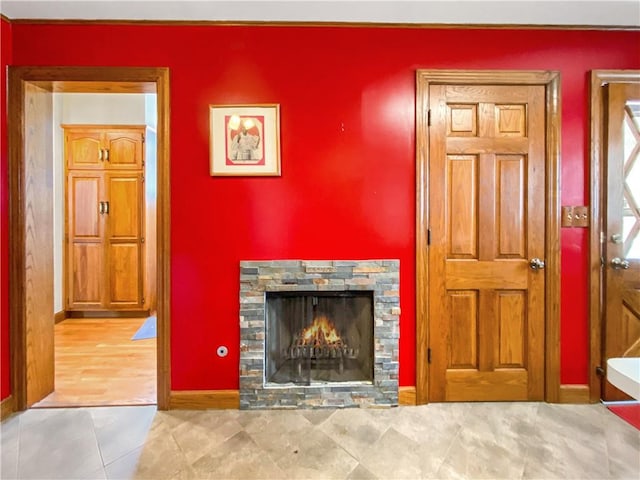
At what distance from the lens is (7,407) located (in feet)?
6.56

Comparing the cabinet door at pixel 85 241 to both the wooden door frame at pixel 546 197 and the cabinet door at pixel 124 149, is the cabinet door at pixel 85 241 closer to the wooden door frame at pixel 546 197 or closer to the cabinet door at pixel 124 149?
the cabinet door at pixel 124 149

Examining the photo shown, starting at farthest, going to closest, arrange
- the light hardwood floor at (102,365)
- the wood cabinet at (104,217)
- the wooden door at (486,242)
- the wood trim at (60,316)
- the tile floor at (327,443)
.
Answer: the wood cabinet at (104,217)
the wood trim at (60,316)
the light hardwood floor at (102,365)
the wooden door at (486,242)
the tile floor at (327,443)

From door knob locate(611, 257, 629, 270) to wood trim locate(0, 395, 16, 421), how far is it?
4.07 meters

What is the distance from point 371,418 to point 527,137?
6.90ft

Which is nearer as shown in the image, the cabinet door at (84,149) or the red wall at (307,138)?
the red wall at (307,138)

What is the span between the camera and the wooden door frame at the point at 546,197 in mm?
2082

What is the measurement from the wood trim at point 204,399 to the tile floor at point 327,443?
4cm

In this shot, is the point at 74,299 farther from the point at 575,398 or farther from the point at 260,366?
the point at 575,398

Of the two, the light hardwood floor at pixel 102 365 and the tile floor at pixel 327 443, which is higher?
the light hardwood floor at pixel 102 365

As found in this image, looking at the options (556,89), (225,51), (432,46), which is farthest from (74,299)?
(556,89)

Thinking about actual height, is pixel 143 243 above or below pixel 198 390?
above

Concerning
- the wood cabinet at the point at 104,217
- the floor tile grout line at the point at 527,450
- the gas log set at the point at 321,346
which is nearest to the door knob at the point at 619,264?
the floor tile grout line at the point at 527,450

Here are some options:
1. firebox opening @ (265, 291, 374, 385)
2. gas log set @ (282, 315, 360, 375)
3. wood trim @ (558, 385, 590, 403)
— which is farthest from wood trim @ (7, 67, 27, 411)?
wood trim @ (558, 385, 590, 403)

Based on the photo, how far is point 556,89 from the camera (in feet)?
6.89
